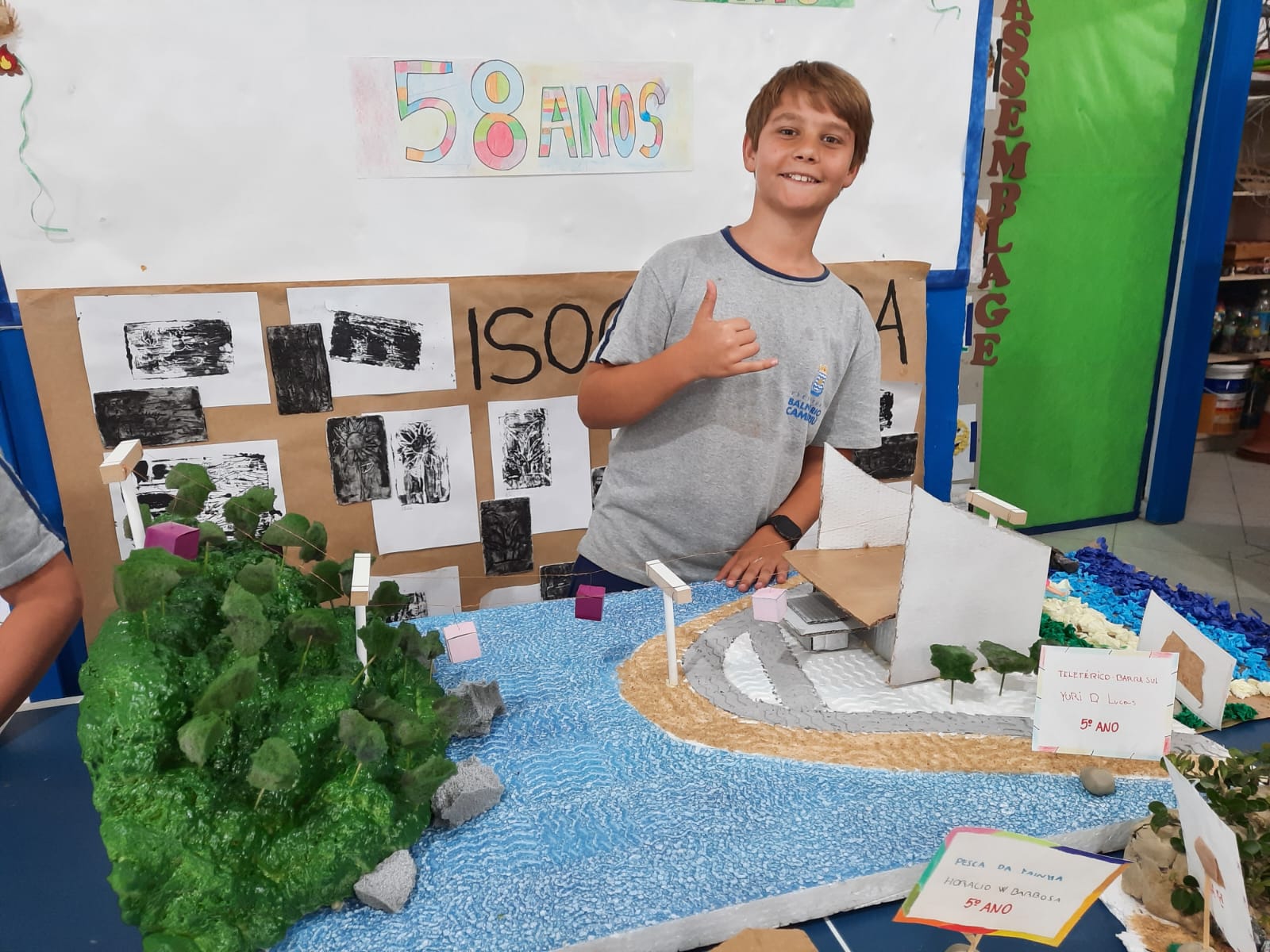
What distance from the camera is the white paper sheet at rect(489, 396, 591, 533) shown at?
5.85 ft

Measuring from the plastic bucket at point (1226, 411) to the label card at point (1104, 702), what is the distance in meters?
3.93

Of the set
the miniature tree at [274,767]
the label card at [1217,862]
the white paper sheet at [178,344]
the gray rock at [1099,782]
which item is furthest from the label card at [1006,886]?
the white paper sheet at [178,344]

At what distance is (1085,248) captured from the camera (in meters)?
2.73

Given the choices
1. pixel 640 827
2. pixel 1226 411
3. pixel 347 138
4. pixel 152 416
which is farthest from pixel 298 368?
pixel 1226 411

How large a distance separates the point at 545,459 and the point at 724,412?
0.63 metres

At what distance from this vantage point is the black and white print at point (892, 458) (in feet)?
Answer: 6.88

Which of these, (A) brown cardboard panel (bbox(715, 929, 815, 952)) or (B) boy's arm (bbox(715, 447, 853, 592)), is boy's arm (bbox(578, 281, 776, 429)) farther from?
(A) brown cardboard panel (bbox(715, 929, 815, 952))

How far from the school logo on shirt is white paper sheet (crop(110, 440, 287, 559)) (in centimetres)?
105

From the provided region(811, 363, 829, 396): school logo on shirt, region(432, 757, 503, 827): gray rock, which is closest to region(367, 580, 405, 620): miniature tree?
region(432, 757, 503, 827): gray rock

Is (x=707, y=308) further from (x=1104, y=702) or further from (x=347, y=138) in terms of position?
(x=347, y=138)

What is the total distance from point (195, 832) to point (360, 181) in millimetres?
1292

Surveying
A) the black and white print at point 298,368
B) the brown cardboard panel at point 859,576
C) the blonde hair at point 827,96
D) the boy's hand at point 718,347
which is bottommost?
the brown cardboard panel at point 859,576

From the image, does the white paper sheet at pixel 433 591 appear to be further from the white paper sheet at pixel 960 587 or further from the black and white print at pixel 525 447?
the white paper sheet at pixel 960 587

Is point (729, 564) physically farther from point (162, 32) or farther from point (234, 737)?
point (162, 32)
